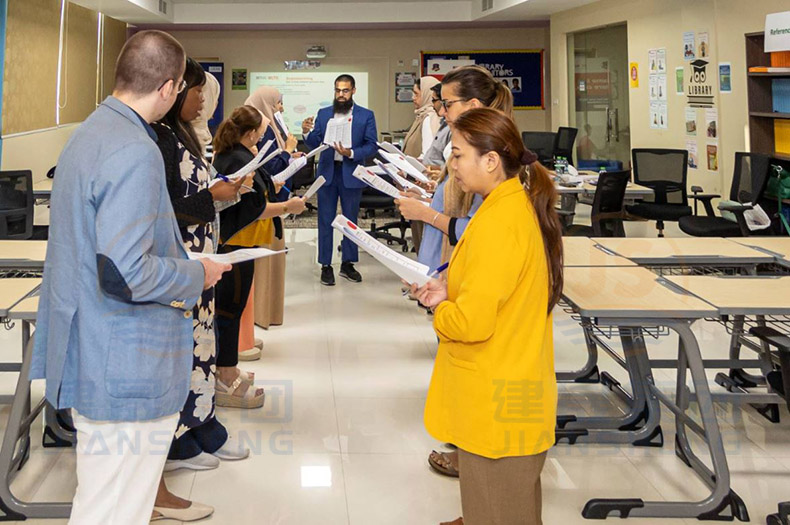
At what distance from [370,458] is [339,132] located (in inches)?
157

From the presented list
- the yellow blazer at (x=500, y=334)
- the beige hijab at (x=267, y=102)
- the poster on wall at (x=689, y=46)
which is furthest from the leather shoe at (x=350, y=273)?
the yellow blazer at (x=500, y=334)

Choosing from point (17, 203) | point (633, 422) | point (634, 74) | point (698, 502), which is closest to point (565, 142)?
point (634, 74)

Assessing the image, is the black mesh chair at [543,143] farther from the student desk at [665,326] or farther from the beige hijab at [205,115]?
the student desk at [665,326]

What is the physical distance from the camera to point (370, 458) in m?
3.55

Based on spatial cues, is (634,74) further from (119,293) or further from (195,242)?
(119,293)

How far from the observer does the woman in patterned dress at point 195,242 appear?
2883 millimetres

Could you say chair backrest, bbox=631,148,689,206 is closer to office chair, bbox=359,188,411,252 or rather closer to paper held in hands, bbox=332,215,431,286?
Result: office chair, bbox=359,188,411,252

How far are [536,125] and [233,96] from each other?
6.12 m

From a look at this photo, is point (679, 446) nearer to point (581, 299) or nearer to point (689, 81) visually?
point (581, 299)

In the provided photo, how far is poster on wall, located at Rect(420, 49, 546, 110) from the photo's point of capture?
15.8 m

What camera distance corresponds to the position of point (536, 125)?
1603 centimetres

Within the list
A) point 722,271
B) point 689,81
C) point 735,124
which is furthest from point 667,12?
point 722,271

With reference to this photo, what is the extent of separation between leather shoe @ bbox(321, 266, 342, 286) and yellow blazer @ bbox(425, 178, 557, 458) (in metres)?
5.13

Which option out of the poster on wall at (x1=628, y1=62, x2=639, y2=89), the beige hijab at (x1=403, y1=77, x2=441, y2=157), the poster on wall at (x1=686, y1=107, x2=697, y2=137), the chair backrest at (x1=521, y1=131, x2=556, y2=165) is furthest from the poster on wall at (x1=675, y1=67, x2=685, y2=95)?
the beige hijab at (x1=403, y1=77, x2=441, y2=157)
